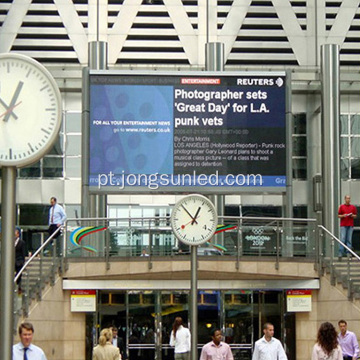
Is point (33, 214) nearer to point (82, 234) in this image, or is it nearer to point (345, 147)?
point (345, 147)

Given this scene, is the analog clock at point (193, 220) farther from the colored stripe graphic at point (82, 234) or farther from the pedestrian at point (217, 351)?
the colored stripe graphic at point (82, 234)

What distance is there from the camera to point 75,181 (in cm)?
4153

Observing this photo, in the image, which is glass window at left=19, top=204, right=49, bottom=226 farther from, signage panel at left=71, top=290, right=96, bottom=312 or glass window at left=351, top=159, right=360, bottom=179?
signage panel at left=71, top=290, right=96, bottom=312

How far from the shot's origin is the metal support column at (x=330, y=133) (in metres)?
36.7

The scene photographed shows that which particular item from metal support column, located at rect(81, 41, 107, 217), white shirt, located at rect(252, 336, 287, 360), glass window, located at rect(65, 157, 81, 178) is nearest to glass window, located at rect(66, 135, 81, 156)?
glass window, located at rect(65, 157, 81, 178)

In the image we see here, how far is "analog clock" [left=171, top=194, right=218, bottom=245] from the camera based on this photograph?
16.2 meters

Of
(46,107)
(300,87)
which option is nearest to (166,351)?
(300,87)

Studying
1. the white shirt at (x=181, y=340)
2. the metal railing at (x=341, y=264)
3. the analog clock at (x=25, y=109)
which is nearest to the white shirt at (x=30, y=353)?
the analog clock at (x=25, y=109)

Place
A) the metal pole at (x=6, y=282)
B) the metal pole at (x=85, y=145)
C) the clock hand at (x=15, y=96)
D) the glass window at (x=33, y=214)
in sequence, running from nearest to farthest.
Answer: the metal pole at (x=6, y=282) < the clock hand at (x=15, y=96) < the metal pole at (x=85, y=145) < the glass window at (x=33, y=214)

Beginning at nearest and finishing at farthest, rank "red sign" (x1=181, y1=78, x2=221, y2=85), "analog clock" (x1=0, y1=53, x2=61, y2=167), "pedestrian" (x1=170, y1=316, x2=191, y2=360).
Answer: "analog clock" (x1=0, y1=53, x2=61, y2=167) < "pedestrian" (x1=170, y1=316, x2=191, y2=360) < "red sign" (x1=181, y1=78, x2=221, y2=85)

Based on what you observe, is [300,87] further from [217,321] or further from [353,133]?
[217,321]

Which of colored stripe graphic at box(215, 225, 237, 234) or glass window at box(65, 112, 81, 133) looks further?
glass window at box(65, 112, 81, 133)

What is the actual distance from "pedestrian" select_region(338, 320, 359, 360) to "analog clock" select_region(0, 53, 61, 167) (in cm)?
1312

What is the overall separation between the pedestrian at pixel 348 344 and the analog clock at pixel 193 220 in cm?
376
